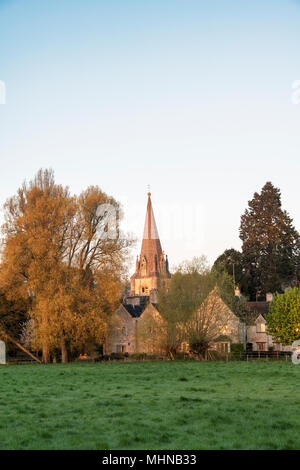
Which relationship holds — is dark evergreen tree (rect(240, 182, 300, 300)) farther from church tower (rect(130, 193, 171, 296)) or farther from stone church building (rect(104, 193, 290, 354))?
church tower (rect(130, 193, 171, 296))

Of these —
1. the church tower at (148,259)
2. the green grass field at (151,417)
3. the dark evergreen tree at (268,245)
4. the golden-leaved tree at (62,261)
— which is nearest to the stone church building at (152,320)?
the church tower at (148,259)

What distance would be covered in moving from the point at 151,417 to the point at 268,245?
264ft

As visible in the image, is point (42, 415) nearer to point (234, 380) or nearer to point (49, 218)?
point (234, 380)

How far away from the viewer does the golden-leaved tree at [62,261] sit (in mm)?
47156

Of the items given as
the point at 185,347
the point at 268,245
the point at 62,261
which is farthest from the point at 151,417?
the point at 268,245

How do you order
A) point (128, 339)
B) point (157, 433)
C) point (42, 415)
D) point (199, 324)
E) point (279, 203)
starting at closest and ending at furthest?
point (157, 433)
point (42, 415)
point (199, 324)
point (128, 339)
point (279, 203)

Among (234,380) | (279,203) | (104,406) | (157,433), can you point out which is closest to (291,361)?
(234,380)

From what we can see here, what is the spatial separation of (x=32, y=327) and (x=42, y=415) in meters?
34.7

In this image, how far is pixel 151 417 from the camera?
561 inches

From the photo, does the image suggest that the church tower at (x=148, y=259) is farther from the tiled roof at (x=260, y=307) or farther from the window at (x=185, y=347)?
the window at (x=185, y=347)

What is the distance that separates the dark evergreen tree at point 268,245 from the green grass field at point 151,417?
66.4m

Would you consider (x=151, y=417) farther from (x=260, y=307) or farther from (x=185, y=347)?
(x=260, y=307)

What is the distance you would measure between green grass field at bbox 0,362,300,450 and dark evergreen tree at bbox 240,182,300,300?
6636cm

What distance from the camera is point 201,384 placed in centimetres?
2462
